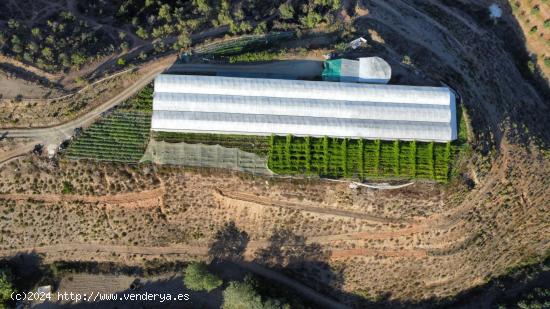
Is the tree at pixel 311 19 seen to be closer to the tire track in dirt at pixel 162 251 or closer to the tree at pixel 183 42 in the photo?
the tree at pixel 183 42

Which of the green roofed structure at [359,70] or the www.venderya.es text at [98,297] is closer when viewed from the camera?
the green roofed structure at [359,70]

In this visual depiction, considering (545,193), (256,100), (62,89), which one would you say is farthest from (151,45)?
(545,193)

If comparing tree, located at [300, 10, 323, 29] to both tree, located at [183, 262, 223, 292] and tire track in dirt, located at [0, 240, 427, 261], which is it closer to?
tire track in dirt, located at [0, 240, 427, 261]

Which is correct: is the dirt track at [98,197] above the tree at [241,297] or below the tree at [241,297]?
above

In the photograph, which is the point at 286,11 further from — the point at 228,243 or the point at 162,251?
the point at 162,251

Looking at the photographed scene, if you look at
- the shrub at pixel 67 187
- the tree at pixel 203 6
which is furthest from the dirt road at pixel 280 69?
the shrub at pixel 67 187

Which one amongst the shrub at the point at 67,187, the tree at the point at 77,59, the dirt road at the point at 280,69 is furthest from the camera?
the dirt road at the point at 280,69

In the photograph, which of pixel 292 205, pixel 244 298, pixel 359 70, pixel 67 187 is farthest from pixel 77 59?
pixel 244 298

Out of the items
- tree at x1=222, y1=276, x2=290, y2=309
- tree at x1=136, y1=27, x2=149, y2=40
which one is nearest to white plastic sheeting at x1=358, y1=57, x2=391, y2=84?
tree at x1=136, y1=27, x2=149, y2=40
